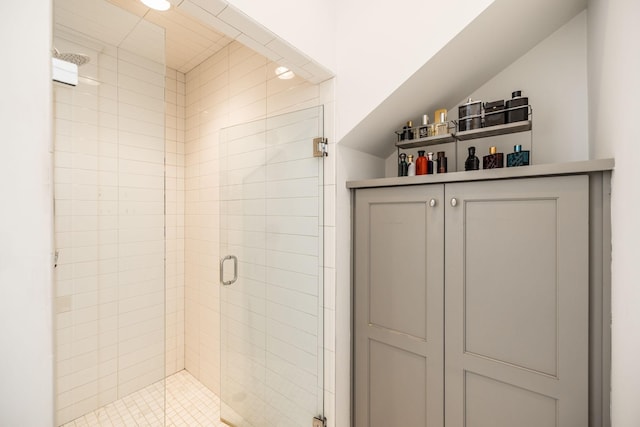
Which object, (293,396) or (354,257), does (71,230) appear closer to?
(354,257)

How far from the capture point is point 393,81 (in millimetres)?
1288

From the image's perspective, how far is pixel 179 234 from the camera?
2512mm

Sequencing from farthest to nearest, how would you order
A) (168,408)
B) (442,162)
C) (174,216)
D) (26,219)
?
(174,216)
(168,408)
(442,162)
(26,219)

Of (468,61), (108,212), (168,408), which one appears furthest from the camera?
(168,408)

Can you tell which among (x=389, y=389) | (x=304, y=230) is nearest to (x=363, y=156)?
(x=304, y=230)

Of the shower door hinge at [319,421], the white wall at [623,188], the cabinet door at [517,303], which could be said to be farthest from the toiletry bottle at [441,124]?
the shower door hinge at [319,421]

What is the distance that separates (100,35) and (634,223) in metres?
1.85

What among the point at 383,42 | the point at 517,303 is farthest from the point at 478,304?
the point at 383,42

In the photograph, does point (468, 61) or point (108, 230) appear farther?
point (468, 61)

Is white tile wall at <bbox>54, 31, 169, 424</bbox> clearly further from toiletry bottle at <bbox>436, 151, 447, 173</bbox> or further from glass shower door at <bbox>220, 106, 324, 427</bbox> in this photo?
toiletry bottle at <bbox>436, 151, 447, 173</bbox>

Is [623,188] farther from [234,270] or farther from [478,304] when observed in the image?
[234,270]

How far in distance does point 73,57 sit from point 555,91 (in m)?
1.97

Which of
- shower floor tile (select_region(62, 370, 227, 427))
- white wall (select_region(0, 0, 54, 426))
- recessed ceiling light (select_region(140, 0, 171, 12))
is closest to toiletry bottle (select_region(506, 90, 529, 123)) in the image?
white wall (select_region(0, 0, 54, 426))

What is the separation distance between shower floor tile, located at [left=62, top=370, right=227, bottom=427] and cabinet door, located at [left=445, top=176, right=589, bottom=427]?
1.38 meters
